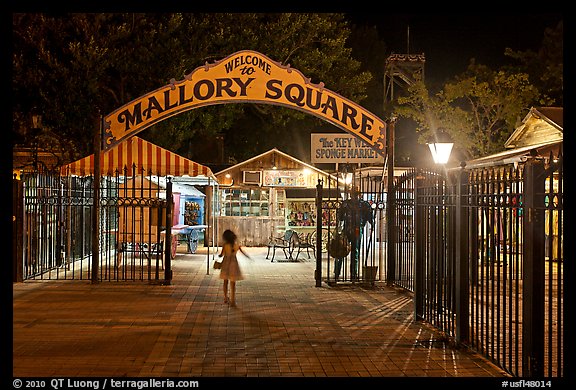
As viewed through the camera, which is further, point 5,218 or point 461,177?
point 5,218

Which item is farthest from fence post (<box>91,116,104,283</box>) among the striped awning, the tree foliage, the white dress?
the tree foliage

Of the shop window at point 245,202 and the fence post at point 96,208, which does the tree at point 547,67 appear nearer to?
the shop window at point 245,202

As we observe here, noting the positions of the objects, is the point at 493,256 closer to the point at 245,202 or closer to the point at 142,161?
the point at 142,161

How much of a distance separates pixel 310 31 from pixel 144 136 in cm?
813

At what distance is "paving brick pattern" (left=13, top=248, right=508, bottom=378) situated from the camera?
770 centimetres

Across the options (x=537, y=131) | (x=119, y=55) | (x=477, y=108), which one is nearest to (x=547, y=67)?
(x=477, y=108)

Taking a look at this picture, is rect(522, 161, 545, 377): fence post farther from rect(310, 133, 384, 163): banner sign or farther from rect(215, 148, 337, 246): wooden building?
rect(215, 148, 337, 246): wooden building

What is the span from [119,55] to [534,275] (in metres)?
19.9

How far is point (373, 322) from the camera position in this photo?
1064 centimetres

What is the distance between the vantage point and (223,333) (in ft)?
31.7

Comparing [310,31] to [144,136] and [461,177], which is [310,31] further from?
[461,177]

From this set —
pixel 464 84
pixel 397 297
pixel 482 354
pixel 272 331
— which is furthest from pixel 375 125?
pixel 464 84

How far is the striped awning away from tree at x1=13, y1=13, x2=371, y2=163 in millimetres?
7497

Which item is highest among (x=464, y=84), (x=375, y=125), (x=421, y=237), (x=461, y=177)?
(x=464, y=84)
